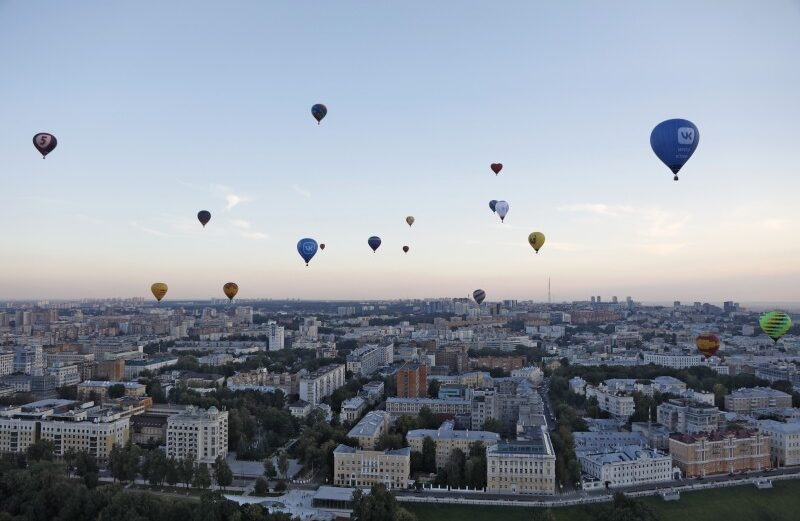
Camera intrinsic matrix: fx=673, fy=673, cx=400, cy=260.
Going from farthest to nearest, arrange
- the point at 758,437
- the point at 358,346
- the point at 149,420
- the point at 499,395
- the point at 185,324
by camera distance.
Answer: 1. the point at 185,324
2. the point at 358,346
3. the point at 499,395
4. the point at 149,420
5. the point at 758,437

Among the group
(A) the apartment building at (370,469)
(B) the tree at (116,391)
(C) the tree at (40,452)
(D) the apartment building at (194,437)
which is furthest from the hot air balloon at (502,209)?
(B) the tree at (116,391)

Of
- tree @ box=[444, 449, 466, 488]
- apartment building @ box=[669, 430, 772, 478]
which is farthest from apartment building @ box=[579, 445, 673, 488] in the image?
tree @ box=[444, 449, 466, 488]

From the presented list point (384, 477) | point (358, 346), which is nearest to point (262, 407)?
point (384, 477)

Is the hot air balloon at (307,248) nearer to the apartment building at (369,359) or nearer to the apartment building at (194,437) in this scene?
the apartment building at (194,437)

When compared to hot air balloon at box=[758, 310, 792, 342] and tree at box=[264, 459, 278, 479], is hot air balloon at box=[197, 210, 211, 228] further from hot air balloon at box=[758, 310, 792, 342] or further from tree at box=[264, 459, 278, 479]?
hot air balloon at box=[758, 310, 792, 342]

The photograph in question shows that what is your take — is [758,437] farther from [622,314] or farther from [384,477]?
[622,314]

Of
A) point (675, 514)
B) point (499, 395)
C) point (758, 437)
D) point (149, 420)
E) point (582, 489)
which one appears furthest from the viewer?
point (499, 395)

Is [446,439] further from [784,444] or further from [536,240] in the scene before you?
[784,444]
